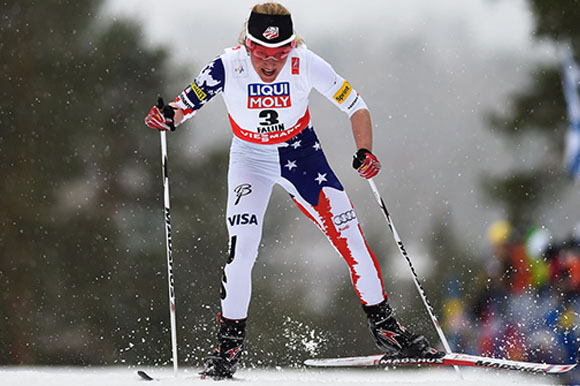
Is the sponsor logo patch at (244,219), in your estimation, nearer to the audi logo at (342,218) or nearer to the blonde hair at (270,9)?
the audi logo at (342,218)

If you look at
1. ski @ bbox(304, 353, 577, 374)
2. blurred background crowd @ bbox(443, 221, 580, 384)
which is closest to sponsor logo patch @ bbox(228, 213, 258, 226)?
ski @ bbox(304, 353, 577, 374)

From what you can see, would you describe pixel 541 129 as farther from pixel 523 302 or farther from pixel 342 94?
pixel 342 94

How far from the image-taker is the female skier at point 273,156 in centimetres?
411

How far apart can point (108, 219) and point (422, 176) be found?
9.78 meters

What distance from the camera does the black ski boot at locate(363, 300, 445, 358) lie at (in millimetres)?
4270

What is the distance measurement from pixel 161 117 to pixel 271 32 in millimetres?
830

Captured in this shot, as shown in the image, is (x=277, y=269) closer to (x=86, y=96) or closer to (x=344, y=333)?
(x=344, y=333)

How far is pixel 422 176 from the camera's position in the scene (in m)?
21.0

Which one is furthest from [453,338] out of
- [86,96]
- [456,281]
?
[86,96]

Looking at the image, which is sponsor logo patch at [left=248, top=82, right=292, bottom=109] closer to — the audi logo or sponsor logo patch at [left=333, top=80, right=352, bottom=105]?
sponsor logo patch at [left=333, top=80, right=352, bottom=105]

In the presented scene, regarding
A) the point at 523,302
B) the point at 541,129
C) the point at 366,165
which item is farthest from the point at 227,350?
the point at 541,129

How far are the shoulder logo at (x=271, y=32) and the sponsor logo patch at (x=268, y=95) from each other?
1.01 feet

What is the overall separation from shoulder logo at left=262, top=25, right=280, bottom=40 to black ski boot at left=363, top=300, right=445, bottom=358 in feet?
5.78

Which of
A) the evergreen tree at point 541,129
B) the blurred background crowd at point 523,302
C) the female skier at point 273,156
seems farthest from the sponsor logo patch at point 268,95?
the evergreen tree at point 541,129
